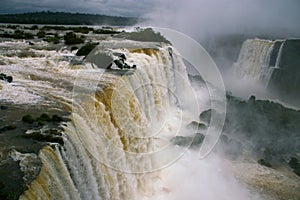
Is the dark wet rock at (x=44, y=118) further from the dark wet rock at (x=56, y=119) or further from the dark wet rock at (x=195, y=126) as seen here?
the dark wet rock at (x=195, y=126)

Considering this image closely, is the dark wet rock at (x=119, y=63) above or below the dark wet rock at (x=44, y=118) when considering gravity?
above

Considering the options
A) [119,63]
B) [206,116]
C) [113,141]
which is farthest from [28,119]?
[206,116]

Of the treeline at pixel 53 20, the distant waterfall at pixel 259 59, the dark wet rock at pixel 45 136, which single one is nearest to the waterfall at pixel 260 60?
the distant waterfall at pixel 259 59

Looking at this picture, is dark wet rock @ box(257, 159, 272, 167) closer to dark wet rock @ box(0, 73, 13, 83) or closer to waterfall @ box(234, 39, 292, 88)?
dark wet rock @ box(0, 73, 13, 83)

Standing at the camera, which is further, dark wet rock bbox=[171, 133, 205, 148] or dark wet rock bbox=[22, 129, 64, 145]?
dark wet rock bbox=[171, 133, 205, 148]

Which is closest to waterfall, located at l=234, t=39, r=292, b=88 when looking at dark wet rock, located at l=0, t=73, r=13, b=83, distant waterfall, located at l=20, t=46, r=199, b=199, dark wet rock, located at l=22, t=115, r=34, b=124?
distant waterfall, located at l=20, t=46, r=199, b=199
